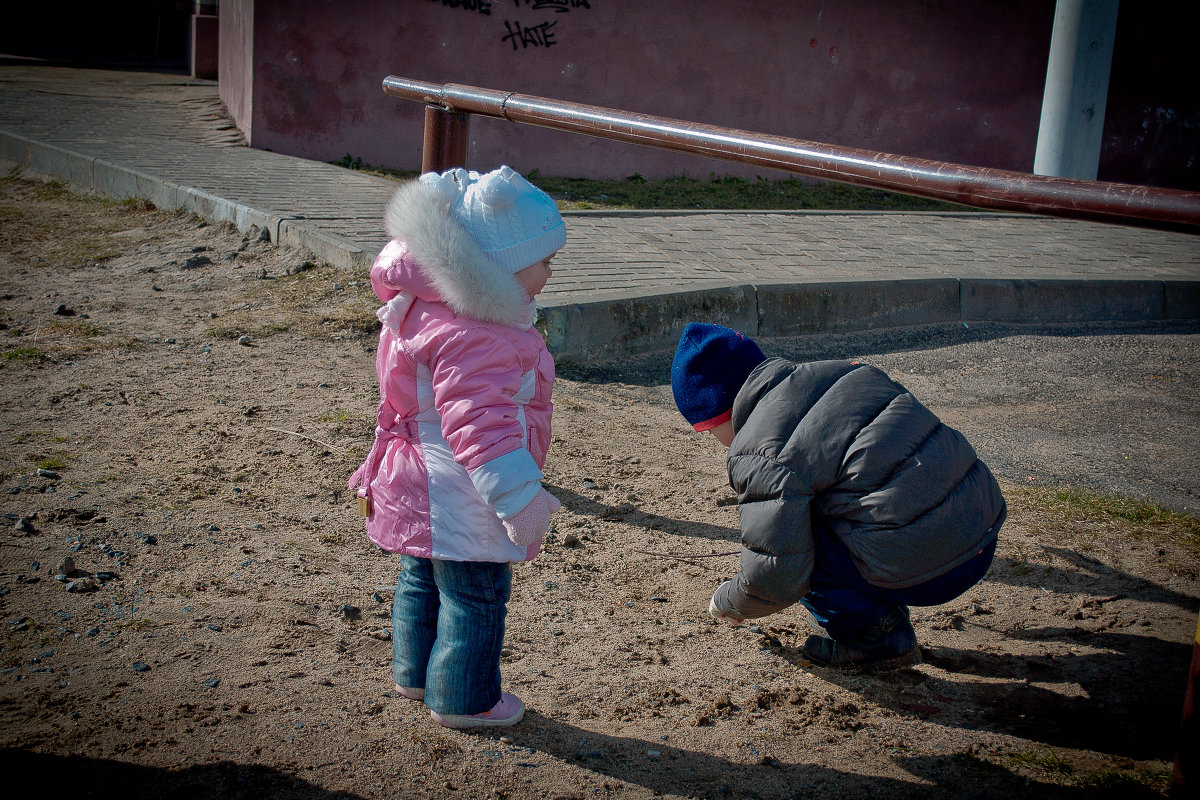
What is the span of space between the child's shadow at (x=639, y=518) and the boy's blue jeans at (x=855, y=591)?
2.20ft

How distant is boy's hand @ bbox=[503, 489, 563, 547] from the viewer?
1.74 metres

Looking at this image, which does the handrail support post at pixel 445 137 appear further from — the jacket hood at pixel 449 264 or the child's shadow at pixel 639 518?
the jacket hood at pixel 449 264

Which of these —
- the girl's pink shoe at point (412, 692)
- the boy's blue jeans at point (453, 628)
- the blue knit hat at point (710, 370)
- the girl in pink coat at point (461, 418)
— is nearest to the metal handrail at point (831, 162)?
the blue knit hat at point (710, 370)

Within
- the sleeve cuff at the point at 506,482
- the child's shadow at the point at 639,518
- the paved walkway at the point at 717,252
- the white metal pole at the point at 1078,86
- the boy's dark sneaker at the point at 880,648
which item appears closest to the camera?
the sleeve cuff at the point at 506,482

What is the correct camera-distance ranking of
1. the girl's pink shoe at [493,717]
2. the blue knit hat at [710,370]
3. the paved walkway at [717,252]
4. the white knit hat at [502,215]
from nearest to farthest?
the white knit hat at [502,215]
the girl's pink shoe at [493,717]
the blue knit hat at [710,370]
the paved walkway at [717,252]

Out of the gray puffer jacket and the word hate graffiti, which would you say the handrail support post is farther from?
the word hate graffiti

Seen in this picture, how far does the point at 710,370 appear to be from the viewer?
2.14m

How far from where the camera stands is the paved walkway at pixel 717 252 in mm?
4980

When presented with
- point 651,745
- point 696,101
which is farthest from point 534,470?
point 696,101

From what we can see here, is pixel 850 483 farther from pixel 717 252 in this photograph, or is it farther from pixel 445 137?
pixel 717 252

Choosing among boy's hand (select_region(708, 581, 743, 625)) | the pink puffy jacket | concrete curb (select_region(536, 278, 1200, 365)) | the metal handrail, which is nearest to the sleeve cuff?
the pink puffy jacket

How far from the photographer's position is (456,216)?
1.85 meters

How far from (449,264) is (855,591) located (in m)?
1.23

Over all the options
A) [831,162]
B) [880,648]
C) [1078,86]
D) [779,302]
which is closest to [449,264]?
[831,162]
